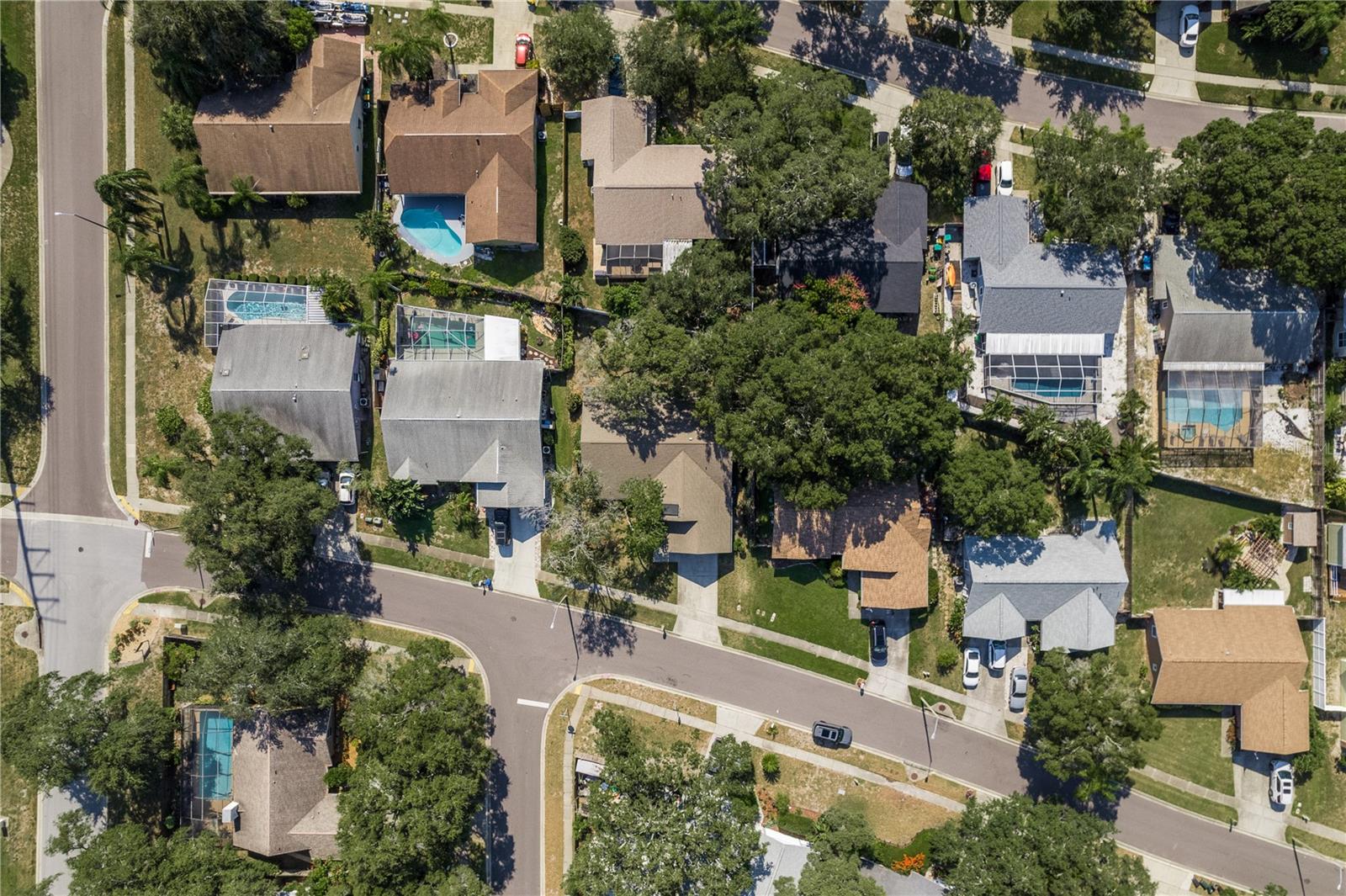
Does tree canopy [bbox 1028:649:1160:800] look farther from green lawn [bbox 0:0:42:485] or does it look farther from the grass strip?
green lawn [bbox 0:0:42:485]

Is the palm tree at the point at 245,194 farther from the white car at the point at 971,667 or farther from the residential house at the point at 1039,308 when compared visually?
the white car at the point at 971,667

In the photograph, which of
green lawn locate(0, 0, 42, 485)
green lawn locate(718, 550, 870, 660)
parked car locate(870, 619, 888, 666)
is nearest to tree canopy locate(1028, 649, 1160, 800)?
parked car locate(870, 619, 888, 666)

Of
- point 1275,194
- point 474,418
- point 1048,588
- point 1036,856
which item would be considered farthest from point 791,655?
point 1275,194

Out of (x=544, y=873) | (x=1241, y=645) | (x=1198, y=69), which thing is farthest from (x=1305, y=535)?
(x=544, y=873)

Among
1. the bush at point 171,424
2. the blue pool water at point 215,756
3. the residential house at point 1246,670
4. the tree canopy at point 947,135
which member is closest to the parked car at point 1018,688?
the residential house at point 1246,670

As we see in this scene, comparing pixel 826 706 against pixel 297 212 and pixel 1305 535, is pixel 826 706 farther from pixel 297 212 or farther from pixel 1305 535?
pixel 297 212

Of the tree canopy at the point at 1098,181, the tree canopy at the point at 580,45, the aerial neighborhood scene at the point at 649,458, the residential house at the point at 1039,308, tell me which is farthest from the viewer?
the residential house at the point at 1039,308

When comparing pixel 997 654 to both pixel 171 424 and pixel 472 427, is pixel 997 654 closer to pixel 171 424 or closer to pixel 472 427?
pixel 472 427
